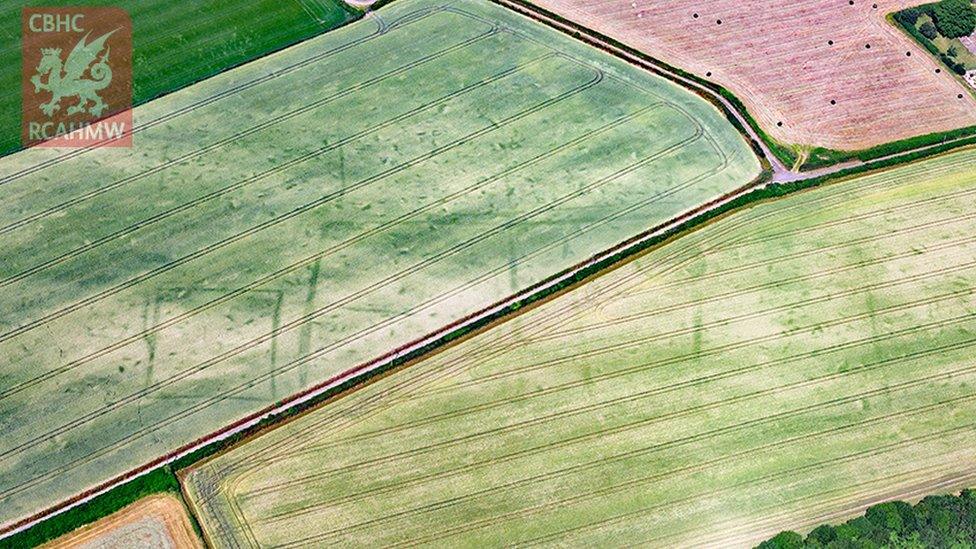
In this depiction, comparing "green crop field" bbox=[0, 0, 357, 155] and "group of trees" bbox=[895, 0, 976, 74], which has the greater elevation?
"green crop field" bbox=[0, 0, 357, 155]

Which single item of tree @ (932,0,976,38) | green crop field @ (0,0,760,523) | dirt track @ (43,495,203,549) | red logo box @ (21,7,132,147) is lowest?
dirt track @ (43,495,203,549)

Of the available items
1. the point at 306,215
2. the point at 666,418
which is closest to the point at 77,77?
the point at 306,215

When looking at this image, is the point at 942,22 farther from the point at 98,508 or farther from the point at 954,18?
the point at 98,508

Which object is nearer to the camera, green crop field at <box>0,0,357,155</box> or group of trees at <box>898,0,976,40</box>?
green crop field at <box>0,0,357,155</box>

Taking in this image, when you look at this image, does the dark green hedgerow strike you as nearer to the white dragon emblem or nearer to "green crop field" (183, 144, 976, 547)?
"green crop field" (183, 144, 976, 547)

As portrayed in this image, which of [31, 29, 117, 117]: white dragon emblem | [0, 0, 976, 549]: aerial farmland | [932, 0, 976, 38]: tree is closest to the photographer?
[0, 0, 976, 549]: aerial farmland

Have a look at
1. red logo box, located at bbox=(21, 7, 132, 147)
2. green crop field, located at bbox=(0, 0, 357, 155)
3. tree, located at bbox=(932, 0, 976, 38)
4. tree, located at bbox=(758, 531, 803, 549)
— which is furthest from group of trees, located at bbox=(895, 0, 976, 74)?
red logo box, located at bbox=(21, 7, 132, 147)

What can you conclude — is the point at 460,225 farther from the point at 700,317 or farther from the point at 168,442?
the point at 168,442
